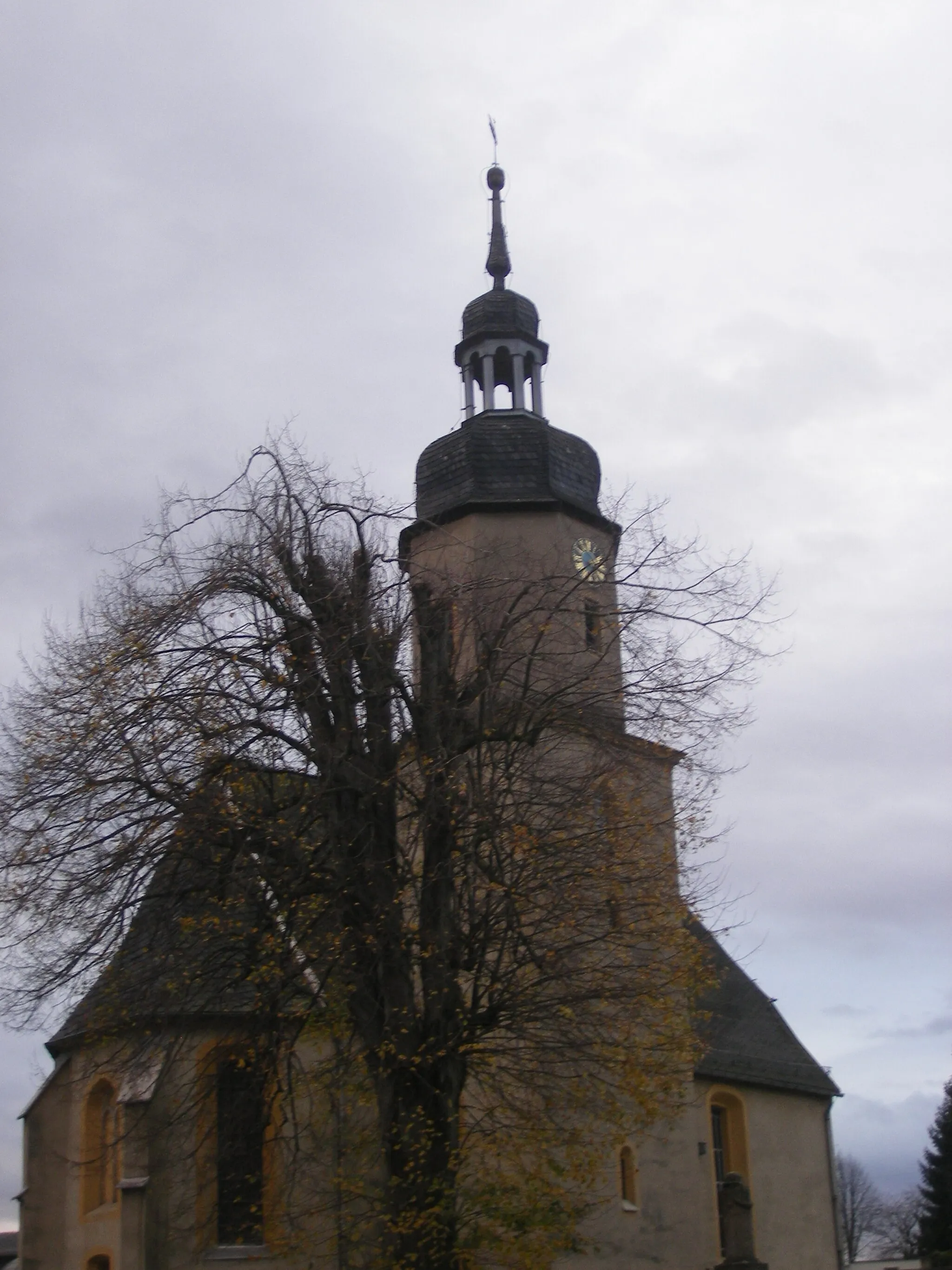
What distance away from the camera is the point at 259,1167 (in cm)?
1917

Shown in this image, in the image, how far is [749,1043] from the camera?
2680 centimetres

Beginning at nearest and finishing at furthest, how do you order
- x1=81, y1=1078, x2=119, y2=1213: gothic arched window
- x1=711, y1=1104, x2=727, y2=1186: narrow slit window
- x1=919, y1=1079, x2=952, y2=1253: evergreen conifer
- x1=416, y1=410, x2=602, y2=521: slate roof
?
1. x1=81, y1=1078, x2=119, y2=1213: gothic arched window
2. x1=416, y1=410, x2=602, y2=521: slate roof
3. x1=711, y1=1104, x2=727, y2=1186: narrow slit window
4. x1=919, y1=1079, x2=952, y2=1253: evergreen conifer

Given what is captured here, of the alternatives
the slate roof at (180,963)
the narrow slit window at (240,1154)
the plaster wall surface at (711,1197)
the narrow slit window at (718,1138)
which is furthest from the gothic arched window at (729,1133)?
the slate roof at (180,963)

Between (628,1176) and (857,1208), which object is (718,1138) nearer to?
(628,1176)

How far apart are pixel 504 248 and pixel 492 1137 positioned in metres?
17.9

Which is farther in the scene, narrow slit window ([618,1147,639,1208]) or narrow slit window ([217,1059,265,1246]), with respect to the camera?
narrow slit window ([618,1147,639,1208])

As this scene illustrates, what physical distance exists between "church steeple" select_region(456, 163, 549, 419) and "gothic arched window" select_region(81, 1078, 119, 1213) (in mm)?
11752

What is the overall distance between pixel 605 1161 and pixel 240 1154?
18.9ft

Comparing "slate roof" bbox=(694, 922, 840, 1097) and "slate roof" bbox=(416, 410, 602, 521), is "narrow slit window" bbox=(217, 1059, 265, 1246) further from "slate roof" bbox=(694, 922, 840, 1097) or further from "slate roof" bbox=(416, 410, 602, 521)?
"slate roof" bbox=(416, 410, 602, 521)

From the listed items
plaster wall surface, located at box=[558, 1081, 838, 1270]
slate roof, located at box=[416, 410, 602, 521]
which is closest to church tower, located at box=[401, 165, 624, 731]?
slate roof, located at box=[416, 410, 602, 521]

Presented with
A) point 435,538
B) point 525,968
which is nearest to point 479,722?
point 525,968

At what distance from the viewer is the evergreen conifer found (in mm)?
39375

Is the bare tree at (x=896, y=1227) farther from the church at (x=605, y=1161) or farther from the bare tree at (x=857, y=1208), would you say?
the church at (x=605, y=1161)

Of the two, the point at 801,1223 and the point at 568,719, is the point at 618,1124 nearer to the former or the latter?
the point at 568,719
